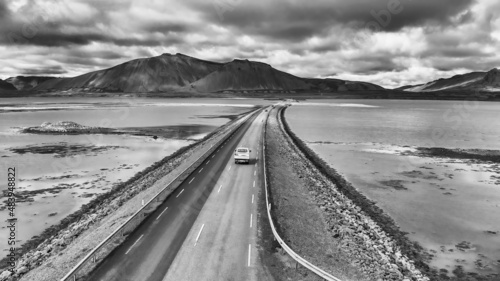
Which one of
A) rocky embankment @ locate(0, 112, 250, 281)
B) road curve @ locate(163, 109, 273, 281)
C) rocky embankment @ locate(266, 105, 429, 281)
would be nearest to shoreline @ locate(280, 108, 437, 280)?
rocky embankment @ locate(266, 105, 429, 281)

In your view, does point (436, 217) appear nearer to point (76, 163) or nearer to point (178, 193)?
point (178, 193)

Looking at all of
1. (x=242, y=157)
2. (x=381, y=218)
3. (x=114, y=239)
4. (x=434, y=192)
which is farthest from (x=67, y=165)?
(x=434, y=192)

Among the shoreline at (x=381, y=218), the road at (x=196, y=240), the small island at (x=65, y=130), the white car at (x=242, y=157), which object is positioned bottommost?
the shoreline at (x=381, y=218)

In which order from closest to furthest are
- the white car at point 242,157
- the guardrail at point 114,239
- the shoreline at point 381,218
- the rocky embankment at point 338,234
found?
the guardrail at point 114,239
the rocky embankment at point 338,234
the shoreline at point 381,218
the white car at point 242,157

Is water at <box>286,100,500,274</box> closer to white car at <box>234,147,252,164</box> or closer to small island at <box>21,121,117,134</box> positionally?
white car at <box>234,147,252,164</box>

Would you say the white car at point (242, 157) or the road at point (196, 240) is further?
the white car at point (242, 157)

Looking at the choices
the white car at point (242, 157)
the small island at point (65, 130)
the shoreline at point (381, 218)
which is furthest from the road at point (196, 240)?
the small island at point (65, 130)

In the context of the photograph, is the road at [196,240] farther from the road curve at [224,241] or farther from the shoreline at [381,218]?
the shoreline at [381,218]

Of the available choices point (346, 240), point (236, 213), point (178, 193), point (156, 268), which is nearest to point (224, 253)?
point (156, 268)

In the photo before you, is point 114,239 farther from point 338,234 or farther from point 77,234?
point 338,234
